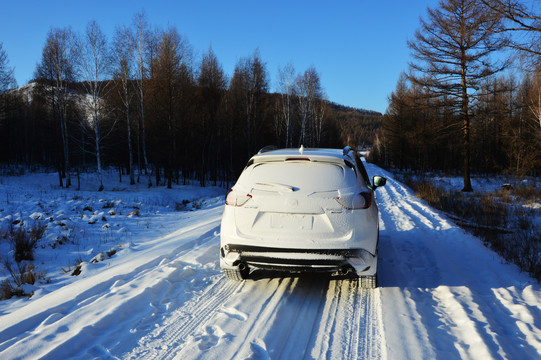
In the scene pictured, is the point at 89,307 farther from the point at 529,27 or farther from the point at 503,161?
the point at 503,161

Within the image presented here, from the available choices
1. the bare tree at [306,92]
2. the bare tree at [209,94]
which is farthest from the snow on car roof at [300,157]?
the bare tree at [306,92]

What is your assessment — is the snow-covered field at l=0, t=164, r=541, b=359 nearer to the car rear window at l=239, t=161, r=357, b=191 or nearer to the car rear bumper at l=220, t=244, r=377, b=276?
the car rear bumper at l=220, t=244, r=377, b=276

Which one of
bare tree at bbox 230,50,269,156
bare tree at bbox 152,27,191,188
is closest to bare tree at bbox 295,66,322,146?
bare tree at bbox 230,50,269,156

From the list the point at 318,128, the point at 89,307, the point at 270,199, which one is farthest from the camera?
the point at 318,128

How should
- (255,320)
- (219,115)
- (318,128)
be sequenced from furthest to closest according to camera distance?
(318,128)
(219,115)
(255,320)

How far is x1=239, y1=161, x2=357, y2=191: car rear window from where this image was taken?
3850 mm

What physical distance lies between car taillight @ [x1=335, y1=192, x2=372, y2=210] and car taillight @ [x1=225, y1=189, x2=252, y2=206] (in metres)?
1.09

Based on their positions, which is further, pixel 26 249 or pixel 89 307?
pixel 26 249

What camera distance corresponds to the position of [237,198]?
4.02 m

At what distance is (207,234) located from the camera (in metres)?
7.48

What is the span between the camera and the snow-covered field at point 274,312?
2.77m

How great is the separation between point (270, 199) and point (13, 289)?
383 cm

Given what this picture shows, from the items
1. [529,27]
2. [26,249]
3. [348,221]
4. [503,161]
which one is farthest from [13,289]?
[503,161]

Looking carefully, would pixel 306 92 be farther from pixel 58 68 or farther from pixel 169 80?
pixel 58 68
